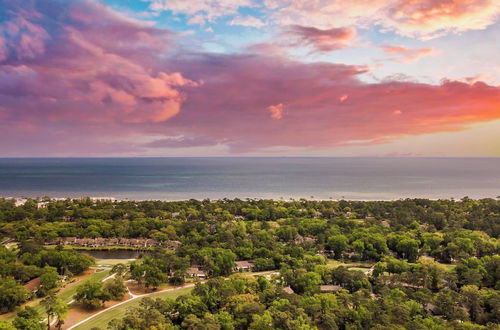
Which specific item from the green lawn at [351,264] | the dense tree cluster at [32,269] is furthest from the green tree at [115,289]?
the green lawn at [351,264]

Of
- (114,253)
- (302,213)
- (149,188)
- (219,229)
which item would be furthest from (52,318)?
(149,188)

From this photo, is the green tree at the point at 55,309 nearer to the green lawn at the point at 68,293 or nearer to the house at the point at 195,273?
the green lawn at the point at 68,293

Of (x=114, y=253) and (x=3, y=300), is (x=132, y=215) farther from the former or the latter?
(x=3, y=300)

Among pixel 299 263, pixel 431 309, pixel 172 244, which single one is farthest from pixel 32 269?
pixel 431 309

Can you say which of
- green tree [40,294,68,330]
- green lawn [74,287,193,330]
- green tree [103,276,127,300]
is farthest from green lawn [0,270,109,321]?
green lawn [74,287,193,330]

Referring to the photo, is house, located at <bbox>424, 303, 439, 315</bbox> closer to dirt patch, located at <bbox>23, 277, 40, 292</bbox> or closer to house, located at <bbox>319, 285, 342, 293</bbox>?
house, located at <bbox>319, 285, 342, 293</bbox>

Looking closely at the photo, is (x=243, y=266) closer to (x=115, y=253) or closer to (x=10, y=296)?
(x=115, y=253)
